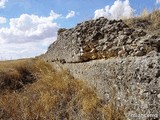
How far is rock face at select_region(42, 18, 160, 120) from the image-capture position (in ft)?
11.2

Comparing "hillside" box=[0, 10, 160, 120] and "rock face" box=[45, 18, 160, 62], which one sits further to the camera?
"rock face" box=[45, 18, 160, 62]

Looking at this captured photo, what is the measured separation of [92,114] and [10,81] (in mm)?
5606

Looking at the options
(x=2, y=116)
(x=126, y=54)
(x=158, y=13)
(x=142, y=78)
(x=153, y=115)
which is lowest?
(x=2, y=116)

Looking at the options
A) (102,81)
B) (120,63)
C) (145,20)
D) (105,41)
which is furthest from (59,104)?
(145,20)

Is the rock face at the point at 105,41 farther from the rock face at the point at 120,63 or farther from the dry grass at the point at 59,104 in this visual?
the dry grass at the point at 59,104

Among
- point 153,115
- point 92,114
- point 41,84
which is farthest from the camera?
point 41,84

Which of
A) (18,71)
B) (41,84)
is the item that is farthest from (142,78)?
(18,71)

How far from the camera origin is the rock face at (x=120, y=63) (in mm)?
3408

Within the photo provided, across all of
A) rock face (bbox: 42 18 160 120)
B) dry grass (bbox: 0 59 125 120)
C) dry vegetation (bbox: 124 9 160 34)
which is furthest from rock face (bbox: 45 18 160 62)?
dry vegetation (bbox: 124 9 160 34)

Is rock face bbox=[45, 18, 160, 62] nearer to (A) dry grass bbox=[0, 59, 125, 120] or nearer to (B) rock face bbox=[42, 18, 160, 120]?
(B) rock face bbox=[42, 18, 160, 120]

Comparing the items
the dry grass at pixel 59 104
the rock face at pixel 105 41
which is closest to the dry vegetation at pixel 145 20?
the rock face at pixel 105 41

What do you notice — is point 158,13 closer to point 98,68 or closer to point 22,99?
point 98,68

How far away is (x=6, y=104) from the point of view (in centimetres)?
632

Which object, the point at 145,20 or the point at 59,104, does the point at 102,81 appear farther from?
the point at 145,20
